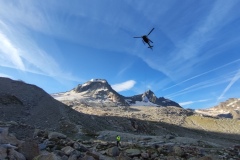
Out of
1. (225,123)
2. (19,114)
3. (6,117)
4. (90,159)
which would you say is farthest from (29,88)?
(225,123)

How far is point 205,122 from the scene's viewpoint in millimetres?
183875

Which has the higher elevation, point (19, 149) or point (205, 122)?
point (205, 122)

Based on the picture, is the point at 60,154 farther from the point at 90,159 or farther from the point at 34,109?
the point at 34,109

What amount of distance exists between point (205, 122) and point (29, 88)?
13486 centimetres

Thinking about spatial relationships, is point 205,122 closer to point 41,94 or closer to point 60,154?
point 41,94

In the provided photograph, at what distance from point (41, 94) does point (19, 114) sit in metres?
21.2

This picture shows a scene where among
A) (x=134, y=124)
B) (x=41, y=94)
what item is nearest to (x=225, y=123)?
(x=134, y=124)

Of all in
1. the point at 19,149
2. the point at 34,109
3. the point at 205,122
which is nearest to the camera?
the point at 19,149

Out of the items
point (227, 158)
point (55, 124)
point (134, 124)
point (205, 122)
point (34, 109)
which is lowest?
point (227, 158)

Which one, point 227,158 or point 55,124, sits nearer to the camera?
point 227,158

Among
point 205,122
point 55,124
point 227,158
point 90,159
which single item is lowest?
point 90,159

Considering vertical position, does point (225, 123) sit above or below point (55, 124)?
above

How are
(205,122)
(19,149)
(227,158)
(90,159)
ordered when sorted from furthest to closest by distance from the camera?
(205,122) < (227,158) < (90,159) < (19,149)

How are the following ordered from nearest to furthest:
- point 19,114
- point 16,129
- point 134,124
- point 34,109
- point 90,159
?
point 90,159, point 16,129, point 19,114, point 34,109, point 134,124
